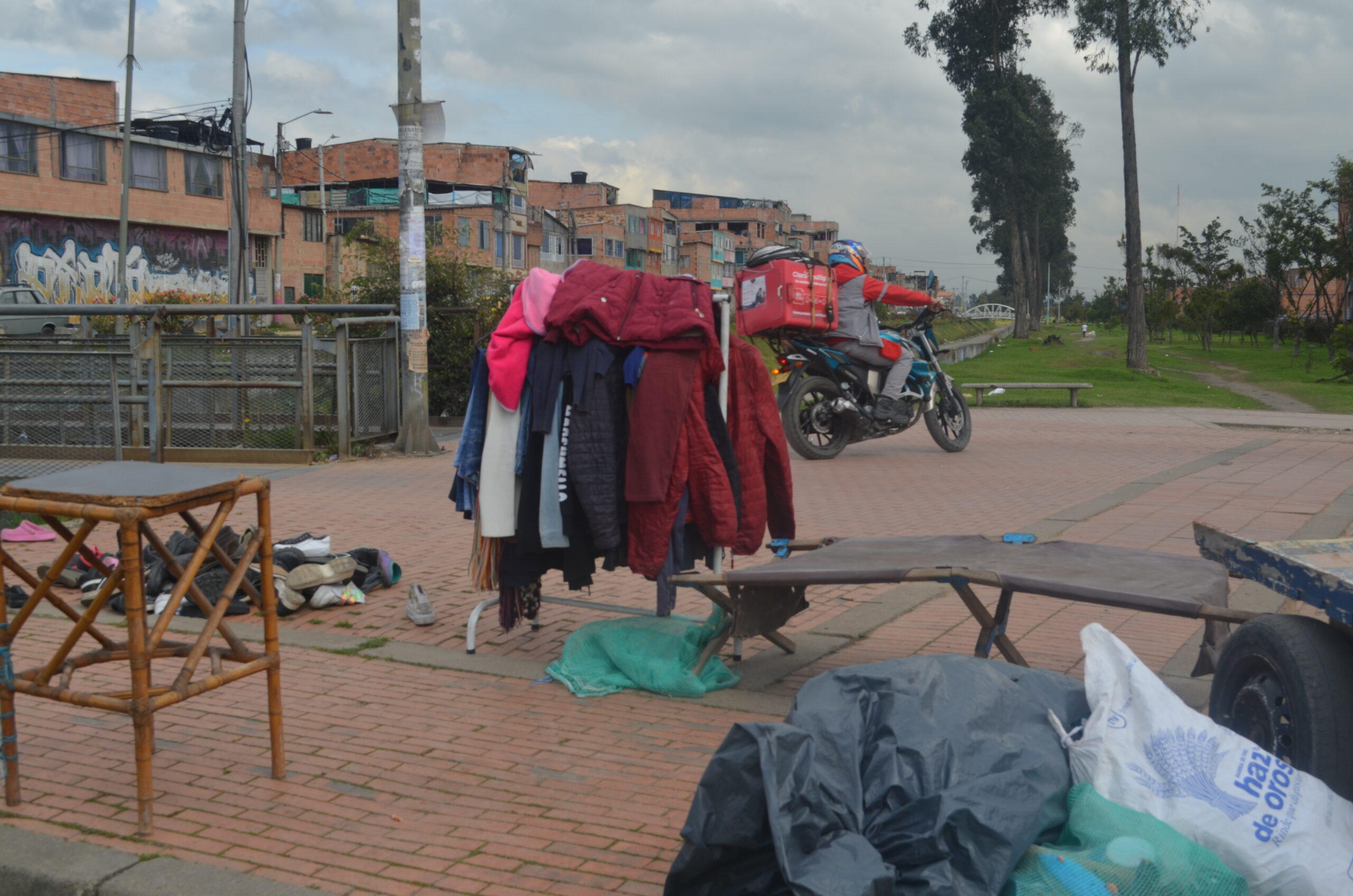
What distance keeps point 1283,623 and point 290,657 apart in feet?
13.3

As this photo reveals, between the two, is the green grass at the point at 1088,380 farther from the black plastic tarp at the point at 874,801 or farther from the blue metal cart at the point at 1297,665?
the black plastic tarp at the point at 874,801

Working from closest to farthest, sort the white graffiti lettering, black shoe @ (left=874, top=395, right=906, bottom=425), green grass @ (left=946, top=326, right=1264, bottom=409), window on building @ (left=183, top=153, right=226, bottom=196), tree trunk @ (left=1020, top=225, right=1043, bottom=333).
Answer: black shoe @ (left=874, top=395, right=906, bottom=425) < green grass @ (left=946, top=326, right=1264, bottom=409) < the white graffiti lettering < window on building @ (left=183, top=153, right=226, bottom=196) < tree trunk @ (left=1020, top=225, right=1043, bottom=333)

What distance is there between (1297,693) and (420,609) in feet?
13.3

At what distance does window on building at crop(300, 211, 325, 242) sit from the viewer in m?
59.7

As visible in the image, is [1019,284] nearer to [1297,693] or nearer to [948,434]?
[948,434]

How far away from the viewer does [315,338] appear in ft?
40.6

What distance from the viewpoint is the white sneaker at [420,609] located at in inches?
227

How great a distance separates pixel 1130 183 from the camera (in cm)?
3039

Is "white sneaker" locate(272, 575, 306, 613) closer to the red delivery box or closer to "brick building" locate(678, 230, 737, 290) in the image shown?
the red delivery box

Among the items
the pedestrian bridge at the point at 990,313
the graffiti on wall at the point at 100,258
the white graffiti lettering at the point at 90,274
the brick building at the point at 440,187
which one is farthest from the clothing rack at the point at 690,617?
the brick building at the point at 440,187

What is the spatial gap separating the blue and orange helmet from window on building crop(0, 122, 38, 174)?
138 feet

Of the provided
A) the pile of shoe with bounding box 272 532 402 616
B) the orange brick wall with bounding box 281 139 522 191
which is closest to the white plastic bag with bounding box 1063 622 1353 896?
the pile of shoe with bounding box 272 532 402 616

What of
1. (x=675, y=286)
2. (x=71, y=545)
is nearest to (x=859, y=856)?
(x=71, y=545)

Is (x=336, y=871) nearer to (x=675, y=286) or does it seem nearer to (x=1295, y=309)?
(x=675, y=286)
